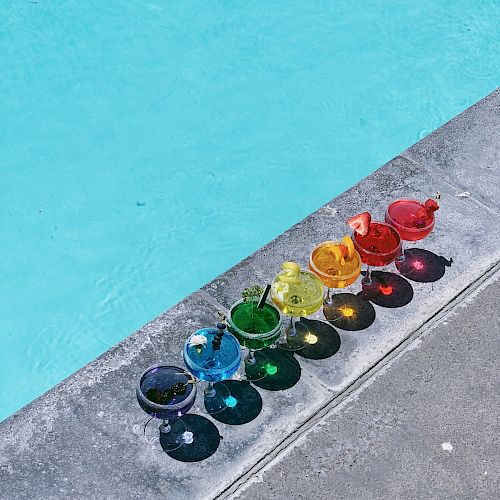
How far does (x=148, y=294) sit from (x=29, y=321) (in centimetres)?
79

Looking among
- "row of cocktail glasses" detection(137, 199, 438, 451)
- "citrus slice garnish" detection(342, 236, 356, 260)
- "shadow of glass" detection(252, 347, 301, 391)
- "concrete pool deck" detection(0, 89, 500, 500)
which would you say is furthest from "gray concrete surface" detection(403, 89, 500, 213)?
"shadow of glass" detection(252, 347, 301, 391)

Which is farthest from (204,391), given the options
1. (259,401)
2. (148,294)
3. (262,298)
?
(148,294)

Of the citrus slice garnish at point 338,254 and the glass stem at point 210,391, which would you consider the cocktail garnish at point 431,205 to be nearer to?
the citrus slice garnish at point 338,254

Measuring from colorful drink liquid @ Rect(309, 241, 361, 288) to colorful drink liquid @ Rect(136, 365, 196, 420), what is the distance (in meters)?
0.90

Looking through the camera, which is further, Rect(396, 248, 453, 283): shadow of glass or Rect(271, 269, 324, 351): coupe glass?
Rect(396, 248, 453, 283): shadow of glass

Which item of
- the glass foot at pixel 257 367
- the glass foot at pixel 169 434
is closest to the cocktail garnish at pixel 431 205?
the glass foot at pixel 257 367

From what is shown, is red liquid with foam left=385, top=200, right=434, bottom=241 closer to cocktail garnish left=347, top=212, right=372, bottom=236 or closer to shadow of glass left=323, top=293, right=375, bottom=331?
cocktail garnish left=347, top=212, right=372, bottom=236

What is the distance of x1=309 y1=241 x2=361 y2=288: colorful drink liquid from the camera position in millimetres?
4461

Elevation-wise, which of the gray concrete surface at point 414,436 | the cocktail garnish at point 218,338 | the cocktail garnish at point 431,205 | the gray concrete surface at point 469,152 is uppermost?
the cocktail garnish at point 431,205

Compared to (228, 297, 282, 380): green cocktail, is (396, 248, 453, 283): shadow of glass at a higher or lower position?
lower

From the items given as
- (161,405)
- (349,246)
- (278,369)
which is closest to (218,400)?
(278,369)

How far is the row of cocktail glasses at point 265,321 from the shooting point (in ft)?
13.2

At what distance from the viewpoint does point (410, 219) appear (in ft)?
16.1

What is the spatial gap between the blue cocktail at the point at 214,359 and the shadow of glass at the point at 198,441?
0.27 feet
